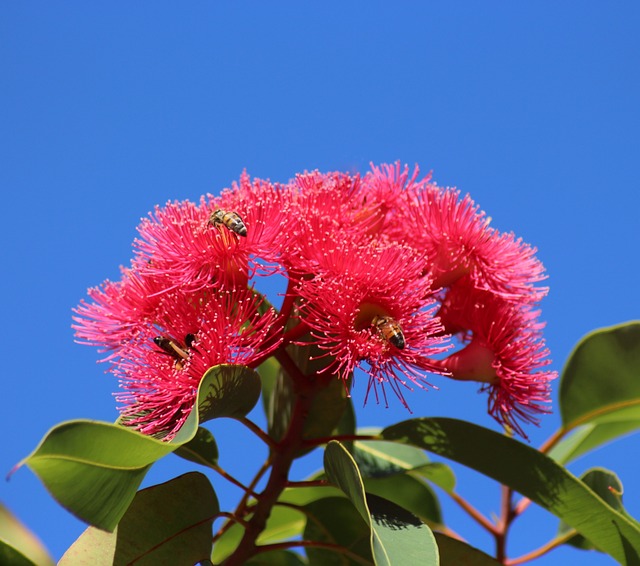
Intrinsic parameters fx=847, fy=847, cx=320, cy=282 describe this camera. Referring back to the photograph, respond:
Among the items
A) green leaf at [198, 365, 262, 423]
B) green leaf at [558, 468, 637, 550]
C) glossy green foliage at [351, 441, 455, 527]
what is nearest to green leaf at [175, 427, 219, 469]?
green leaf at [198, 365, 262, 423]

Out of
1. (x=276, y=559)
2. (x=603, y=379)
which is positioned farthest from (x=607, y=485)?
(x=276, y=559)

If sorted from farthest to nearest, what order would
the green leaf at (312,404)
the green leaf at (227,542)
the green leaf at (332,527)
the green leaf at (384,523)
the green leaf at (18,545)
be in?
1. the green leaf at (227,542)
2. the green leaf at (332,527)
3. the green leaf at (312,404)
4. the green leaf at (18,545)
5. the green leaf at (384,523)

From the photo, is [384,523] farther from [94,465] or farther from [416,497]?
[416,497]

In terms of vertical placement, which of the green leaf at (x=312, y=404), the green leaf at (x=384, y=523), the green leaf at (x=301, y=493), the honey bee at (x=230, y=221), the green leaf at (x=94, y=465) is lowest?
the green leaf at (x=94, y=465)

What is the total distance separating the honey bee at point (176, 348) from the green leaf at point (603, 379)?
873 mm

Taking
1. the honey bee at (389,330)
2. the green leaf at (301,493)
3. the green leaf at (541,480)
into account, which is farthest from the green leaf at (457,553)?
the green leaf at (301,493)

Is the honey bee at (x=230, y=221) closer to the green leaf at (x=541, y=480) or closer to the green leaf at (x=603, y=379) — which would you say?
the green leaf at (x=541, y=480)

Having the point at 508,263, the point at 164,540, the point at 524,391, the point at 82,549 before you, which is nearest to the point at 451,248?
the point at 508,263

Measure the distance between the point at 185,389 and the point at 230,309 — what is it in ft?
0.50

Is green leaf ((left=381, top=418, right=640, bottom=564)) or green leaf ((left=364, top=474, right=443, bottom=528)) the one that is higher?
green leaf ((left=364, top=474, right=443, bottom=528))

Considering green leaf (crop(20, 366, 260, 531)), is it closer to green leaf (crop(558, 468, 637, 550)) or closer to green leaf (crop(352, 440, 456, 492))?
green leaf (crop(352, 440, 456, 492))

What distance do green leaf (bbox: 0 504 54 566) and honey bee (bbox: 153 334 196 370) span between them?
40cm

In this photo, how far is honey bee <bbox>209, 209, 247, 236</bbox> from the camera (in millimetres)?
1446

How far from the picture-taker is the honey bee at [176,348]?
142cm
